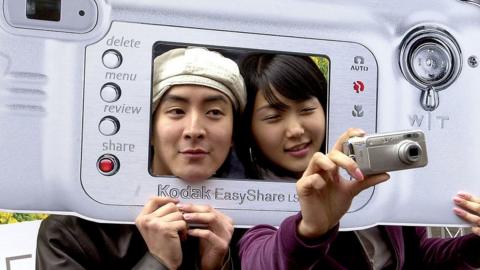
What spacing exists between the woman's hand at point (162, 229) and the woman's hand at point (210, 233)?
0.05 ft

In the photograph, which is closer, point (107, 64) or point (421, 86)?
point (107, 64)

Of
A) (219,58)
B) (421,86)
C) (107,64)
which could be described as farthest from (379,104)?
(107,64)

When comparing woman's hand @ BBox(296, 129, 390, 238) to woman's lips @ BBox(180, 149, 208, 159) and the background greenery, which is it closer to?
woman's lips @ BBox(180, 149, 208, 159)

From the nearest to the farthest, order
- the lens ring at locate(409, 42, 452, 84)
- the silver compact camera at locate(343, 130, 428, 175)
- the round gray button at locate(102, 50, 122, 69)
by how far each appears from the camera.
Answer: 1. the silver compact camera at locate(343, 130, 428, 175)
2. the round gray button at locate(102, 50, 122, 69)
3. the lens ring at locate(409, 42, 452, 84)

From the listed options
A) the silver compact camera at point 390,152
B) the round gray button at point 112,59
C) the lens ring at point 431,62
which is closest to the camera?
the silver compact camera at point 390,152

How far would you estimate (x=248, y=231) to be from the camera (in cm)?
80

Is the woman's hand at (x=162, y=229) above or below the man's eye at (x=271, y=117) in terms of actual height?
below

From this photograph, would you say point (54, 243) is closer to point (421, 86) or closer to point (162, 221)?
point (162, 221)

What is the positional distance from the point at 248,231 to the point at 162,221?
104mm

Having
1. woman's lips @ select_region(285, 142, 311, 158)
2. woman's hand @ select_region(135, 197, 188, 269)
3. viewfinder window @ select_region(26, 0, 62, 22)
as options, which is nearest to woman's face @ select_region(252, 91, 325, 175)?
woman's lips @ select_region(285, 142, 311, 158)

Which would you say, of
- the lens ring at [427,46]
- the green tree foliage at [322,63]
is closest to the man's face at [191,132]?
the green tree foliage at [322,63]

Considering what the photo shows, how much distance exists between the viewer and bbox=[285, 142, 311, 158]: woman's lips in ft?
2.63

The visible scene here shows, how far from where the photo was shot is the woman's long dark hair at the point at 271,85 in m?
0.78

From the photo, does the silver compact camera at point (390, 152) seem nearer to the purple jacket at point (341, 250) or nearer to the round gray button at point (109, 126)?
the purple jacket at point (341, 250)
